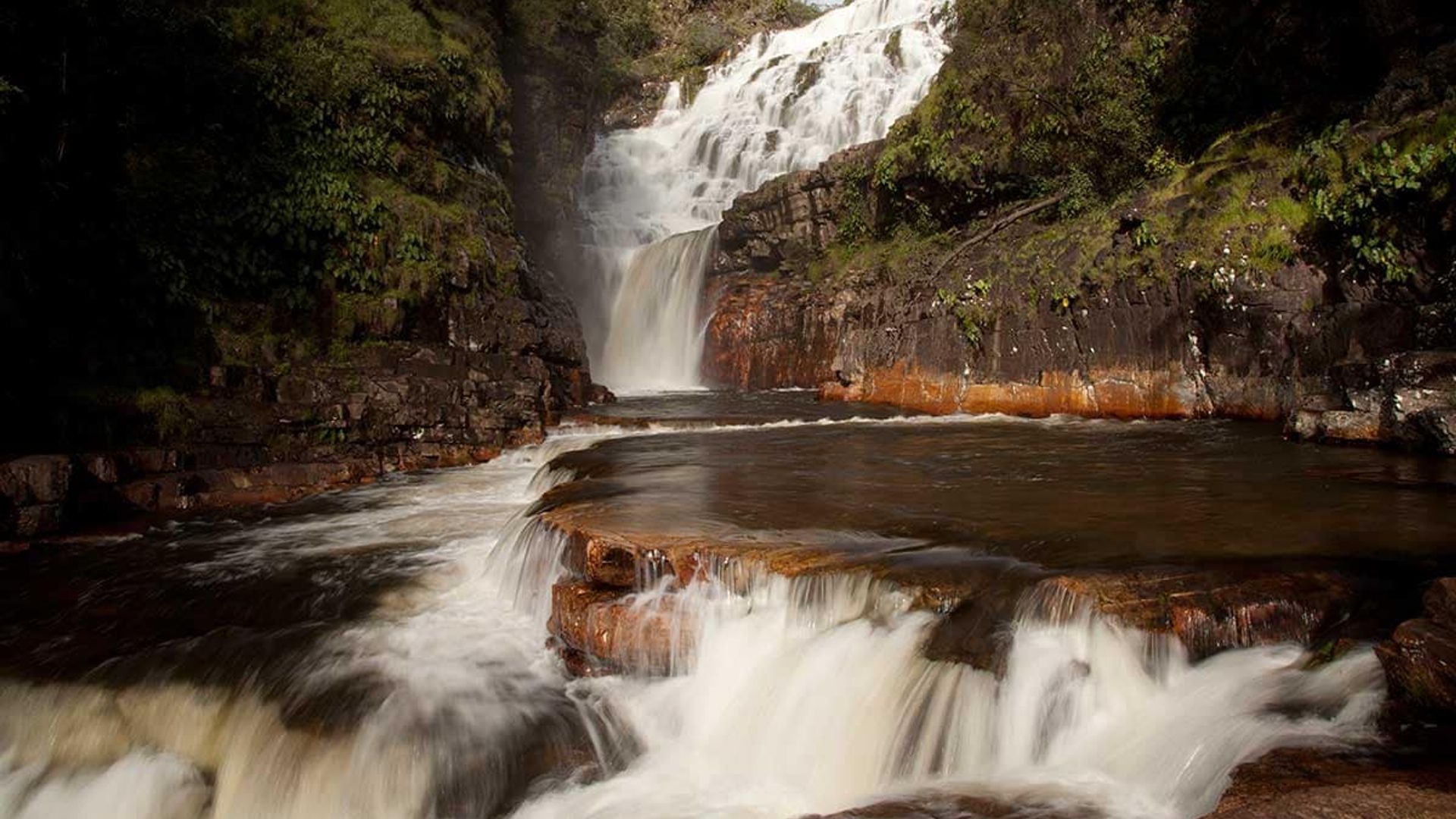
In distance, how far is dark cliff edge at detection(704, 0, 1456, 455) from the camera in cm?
909

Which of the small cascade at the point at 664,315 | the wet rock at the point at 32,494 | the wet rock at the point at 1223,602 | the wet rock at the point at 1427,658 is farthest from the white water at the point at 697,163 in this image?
the wet rock at the point at 1427,658

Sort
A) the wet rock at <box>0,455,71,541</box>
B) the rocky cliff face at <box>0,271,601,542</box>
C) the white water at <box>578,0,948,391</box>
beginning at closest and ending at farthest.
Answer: the wet rock at <box>0,455,71,541</box>, the rocky cliff face at <box>0,271,601,542</box>, the white water at <box>578,0,948,391</box>

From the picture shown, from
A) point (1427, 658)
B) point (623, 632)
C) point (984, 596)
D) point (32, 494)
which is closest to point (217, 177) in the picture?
point (32, 494)

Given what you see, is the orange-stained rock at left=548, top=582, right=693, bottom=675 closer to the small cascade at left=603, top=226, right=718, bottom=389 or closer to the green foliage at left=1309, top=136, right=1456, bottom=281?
the green foliage at left=1309, top=136, right=1456, bottom=281

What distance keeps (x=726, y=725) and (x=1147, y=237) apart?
10462mm

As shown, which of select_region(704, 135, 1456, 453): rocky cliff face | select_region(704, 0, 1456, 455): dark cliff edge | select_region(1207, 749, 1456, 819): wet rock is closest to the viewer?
select_region(1207, 749, 1456, 819): wet rock

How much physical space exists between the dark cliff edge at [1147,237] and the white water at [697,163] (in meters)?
2.98

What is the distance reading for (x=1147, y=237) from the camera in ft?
38.3

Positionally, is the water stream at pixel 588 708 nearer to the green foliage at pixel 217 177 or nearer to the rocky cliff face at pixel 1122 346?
the rocky cliff face at pixel 1122 346

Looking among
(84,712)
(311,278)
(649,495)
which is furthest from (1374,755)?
(311,278)

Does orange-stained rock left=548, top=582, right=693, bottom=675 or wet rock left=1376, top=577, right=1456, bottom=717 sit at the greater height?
wet rock left=1376, top=577, right=1456, bottom=717

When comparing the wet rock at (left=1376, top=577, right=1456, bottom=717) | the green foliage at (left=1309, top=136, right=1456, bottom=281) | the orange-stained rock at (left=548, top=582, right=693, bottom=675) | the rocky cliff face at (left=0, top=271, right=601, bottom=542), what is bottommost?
the orange-stained rock at (left=548, top=582, right=693, bottom=675)

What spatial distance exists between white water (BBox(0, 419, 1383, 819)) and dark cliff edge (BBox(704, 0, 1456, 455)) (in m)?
6.23

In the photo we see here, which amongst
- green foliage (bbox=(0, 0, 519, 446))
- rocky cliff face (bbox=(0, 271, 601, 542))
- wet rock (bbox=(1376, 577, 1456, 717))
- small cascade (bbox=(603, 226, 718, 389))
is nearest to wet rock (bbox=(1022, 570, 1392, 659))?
wet rock (bbox=(1376, 577, 1456, 717))
